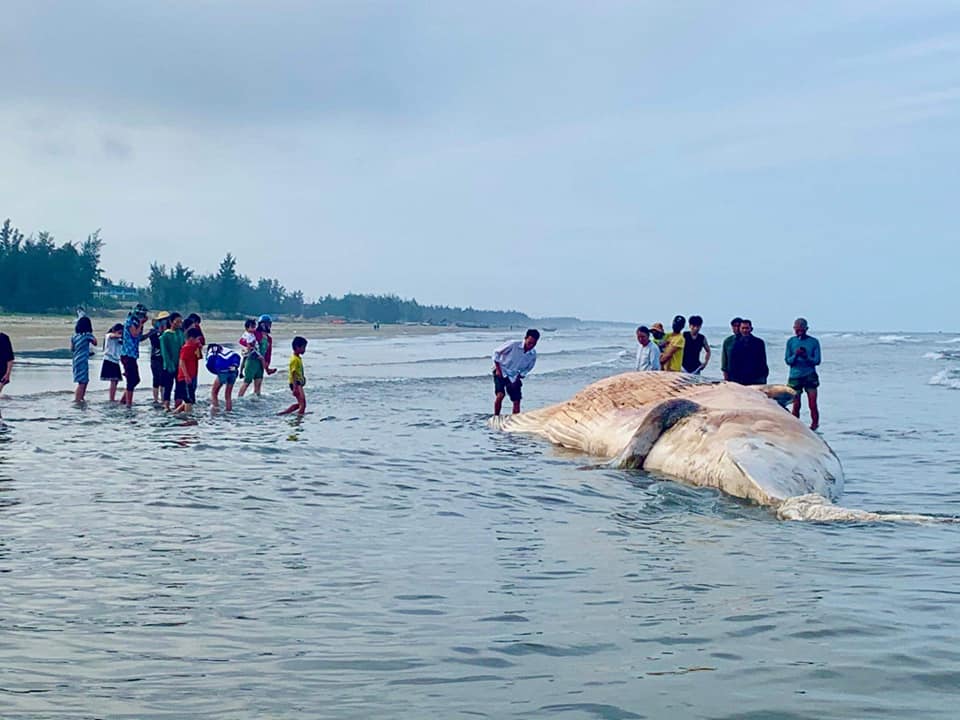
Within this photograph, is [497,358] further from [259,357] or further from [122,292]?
[122,292]

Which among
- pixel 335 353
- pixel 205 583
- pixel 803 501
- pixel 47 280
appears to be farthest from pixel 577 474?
pixel 47 280

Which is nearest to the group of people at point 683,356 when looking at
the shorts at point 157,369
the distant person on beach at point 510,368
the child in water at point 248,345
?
the distant person on beach at point 510,368

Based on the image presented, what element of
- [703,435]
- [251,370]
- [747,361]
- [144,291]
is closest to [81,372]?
[251,370]

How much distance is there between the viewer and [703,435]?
9.24m

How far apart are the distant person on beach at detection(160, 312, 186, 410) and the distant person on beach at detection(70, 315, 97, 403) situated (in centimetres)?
114

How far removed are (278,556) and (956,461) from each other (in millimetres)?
8041

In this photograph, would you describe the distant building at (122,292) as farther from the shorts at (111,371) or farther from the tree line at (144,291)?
the shorts at (111,371)

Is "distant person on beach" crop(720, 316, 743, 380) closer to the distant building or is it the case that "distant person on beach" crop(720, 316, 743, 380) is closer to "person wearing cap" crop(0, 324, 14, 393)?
"person wearing cap" crop(0, 324, 14, 393)

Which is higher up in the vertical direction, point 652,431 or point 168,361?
point 168,361

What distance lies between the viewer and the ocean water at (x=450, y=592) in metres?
3.97

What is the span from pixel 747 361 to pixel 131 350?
9.63 meters

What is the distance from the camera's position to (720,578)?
18.7 feet

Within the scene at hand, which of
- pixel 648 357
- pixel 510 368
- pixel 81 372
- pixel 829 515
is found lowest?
pixel 829 515

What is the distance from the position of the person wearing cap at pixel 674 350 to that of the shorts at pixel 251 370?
281 inches
